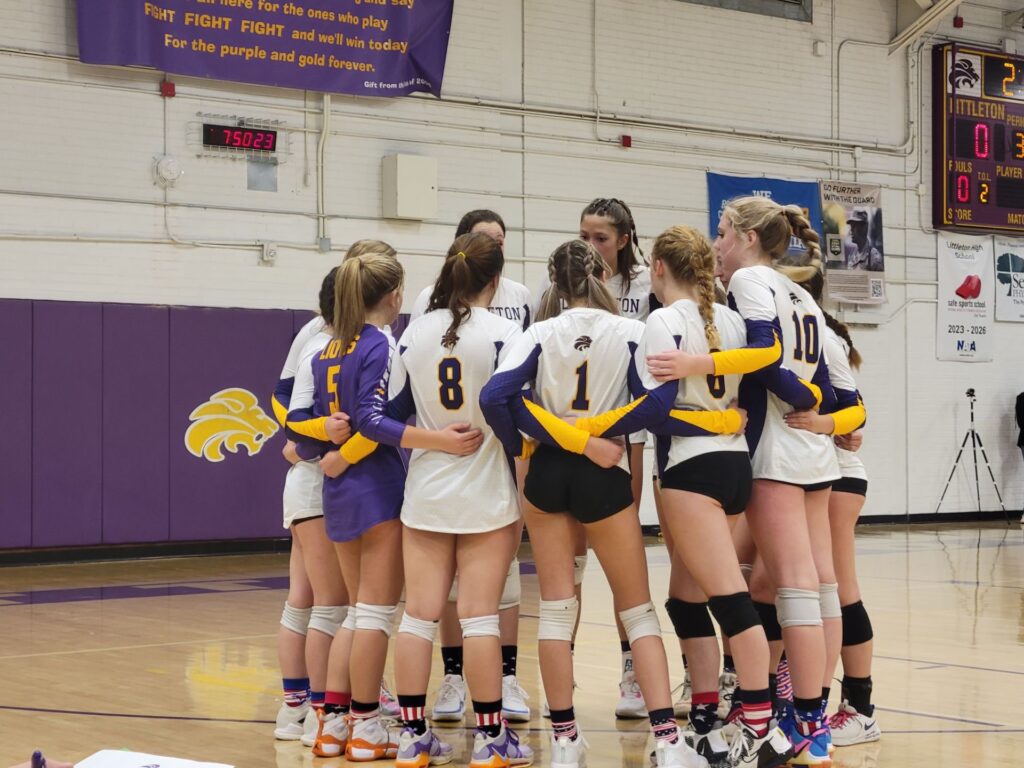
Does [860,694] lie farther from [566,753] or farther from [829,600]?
[566,753]

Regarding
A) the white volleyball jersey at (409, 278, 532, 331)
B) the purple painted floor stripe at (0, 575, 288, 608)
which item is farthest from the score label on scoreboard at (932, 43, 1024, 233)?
the white volleyball jersey at (409, 278, 532, 331)

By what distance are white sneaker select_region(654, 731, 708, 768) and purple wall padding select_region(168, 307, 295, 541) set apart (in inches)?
326

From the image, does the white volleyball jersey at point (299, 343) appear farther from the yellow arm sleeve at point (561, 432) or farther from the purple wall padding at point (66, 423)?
the purple wall padding at point (66, 423)

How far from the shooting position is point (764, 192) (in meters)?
15.6

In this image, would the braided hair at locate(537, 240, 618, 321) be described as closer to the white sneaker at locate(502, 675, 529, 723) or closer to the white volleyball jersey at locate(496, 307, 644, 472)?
the white volleyball jersey at locate(496, 307, 644, 472)

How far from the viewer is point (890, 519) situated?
1669cm

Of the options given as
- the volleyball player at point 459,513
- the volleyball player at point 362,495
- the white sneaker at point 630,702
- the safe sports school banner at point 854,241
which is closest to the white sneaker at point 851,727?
the white sneaker at point 630,702

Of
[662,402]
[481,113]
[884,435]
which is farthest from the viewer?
[884,435]

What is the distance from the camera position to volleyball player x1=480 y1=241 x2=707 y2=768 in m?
4.35

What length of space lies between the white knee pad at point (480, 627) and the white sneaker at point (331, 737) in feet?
2.01

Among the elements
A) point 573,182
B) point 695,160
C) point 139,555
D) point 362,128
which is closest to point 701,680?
point 139,555

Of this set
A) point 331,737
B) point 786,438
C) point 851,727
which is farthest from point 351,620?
point 851,727

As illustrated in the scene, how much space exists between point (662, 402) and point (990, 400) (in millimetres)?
14125

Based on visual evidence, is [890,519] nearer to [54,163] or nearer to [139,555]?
[139,555]
